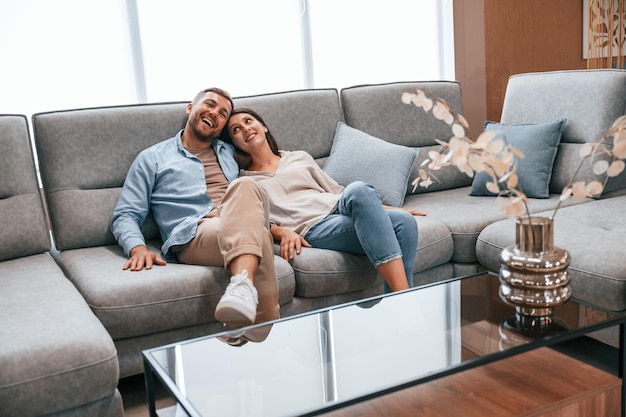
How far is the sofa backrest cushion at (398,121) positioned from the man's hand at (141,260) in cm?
127

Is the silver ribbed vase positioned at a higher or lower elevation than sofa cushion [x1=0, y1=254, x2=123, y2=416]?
higher

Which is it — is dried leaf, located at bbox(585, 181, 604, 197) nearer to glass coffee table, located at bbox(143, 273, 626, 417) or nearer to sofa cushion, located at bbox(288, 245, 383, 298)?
glass coffee table, located at bbox(143, 273, 626, 417)

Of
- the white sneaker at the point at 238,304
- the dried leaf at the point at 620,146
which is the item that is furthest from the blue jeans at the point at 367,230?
the dried leaf at the point at 620,146

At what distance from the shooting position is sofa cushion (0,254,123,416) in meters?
1.55

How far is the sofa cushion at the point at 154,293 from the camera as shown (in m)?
1.99

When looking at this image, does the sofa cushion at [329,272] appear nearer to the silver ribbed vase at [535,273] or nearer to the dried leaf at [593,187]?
the silver ribbed vase at [535,273]

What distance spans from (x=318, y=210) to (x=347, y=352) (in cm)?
103

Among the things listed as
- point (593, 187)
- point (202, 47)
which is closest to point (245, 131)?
point (202, 47)

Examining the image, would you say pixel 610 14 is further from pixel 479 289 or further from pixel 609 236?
pixel 479 289

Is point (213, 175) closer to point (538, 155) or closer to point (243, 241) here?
point (243, 241)

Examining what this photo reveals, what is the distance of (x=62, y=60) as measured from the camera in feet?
10.8

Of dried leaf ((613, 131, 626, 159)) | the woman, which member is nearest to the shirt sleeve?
the woman

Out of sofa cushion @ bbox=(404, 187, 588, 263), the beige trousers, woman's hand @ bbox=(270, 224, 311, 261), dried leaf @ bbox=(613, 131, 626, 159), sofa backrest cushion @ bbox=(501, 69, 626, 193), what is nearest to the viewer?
dried leaf @ bbox=(613, 131, 626, 159)

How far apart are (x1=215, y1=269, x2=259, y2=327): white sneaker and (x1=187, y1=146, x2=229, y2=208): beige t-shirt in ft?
2.26
